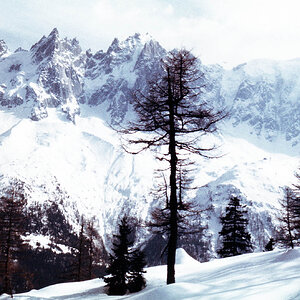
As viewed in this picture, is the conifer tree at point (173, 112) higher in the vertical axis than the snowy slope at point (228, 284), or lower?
higher

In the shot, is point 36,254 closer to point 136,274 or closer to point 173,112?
point 136,274

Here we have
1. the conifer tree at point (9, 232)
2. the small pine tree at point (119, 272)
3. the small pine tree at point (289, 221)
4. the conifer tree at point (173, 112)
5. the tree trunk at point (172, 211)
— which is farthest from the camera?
the small pine tree at point (289, 221)

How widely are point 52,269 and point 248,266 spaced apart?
481ft

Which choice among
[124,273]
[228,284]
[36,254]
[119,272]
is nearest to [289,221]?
[124,273]

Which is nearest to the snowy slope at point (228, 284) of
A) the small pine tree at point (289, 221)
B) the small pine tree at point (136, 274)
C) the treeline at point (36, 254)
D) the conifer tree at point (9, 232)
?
the small pine tree at point (136, 274)

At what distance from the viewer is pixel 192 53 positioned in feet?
51.6

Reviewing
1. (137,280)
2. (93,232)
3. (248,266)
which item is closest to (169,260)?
(248,266)

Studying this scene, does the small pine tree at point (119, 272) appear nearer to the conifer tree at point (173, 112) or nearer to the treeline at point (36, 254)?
the treeline at point (36, 254)

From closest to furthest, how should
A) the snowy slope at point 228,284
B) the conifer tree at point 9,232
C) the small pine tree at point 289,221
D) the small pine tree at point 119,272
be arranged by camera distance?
1. the snowy slope at point 228,284
2. the small pine tree at point 119,272
3. the conifer tree at point 9,232
4. the small pine tree at point 289,221

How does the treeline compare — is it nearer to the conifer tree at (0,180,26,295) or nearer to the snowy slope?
the conifer tree at (0,180,26,295)

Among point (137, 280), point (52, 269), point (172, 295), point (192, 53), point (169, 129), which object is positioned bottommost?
point (52, 269)

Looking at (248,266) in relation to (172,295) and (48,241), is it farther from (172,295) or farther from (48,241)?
(48,241)

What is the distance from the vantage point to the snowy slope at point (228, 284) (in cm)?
816

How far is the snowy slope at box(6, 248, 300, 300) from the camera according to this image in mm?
8164
